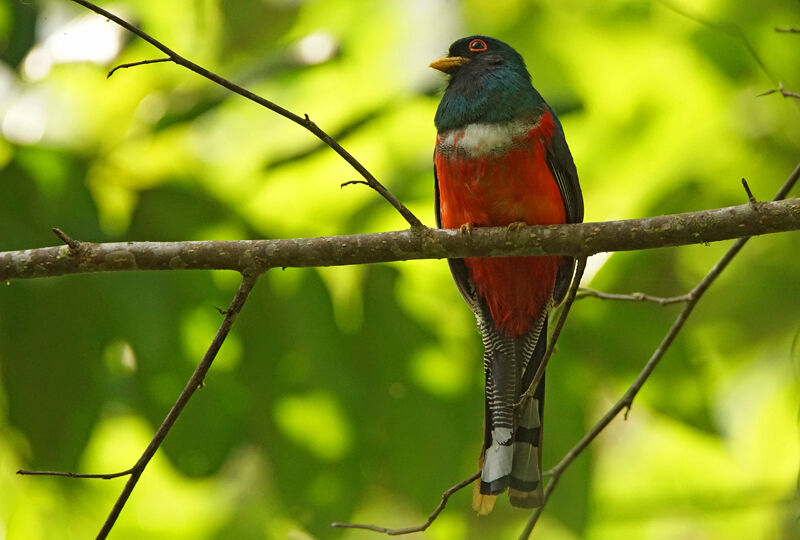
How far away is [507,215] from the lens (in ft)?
10.5

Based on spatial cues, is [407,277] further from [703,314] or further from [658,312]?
[703,314]

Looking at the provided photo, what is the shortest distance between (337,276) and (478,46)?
120cm

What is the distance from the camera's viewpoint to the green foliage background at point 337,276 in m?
3.27

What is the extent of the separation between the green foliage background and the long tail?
0.40ft

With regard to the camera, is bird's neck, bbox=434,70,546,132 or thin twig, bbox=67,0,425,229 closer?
thin twig, bbox=67,0,425,229

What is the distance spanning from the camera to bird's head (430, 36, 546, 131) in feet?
11.2

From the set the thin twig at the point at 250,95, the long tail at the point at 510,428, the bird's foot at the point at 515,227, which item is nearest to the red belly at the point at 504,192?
the long tail at the point at 510,428

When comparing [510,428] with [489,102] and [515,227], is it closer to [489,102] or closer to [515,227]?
[515,227]

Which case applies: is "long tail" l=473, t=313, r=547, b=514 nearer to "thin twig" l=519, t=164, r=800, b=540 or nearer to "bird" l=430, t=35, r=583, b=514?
"bird" l=430, t=35, r=583, b=514

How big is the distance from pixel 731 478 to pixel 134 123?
3.39 m

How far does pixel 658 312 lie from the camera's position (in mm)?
3406

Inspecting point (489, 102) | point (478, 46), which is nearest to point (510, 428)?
point (489, 102)

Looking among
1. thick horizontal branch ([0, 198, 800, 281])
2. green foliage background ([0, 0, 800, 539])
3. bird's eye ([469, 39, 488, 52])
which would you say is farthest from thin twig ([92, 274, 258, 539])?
bird's eye ([469, 39, 488, 52])

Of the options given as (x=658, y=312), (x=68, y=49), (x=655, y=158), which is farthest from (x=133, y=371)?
(x=655, y=158)
